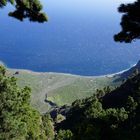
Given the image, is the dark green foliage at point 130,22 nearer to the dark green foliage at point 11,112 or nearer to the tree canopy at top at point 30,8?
the tree canopy at top at point 30,8

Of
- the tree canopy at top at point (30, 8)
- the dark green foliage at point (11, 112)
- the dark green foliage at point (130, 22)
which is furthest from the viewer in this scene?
the dark green foliage at point (11, 112)

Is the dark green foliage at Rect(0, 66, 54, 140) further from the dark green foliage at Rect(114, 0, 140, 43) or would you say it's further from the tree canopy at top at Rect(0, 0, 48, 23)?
the dark green foliage at Rect(114, 0, 140, 43)

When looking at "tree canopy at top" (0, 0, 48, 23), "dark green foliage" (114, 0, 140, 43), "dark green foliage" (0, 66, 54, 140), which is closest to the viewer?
"dark green foliage" (114, 0, 140, 43)

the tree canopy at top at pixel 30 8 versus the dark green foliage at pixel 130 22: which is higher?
the tree canopy at top at pixel 30 8

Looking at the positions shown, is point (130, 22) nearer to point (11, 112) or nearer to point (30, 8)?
point (30, 8)

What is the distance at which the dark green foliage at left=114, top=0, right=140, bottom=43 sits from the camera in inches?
437

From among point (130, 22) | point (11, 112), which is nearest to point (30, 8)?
point (130, 22)

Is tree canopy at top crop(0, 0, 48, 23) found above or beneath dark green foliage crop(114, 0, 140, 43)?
above

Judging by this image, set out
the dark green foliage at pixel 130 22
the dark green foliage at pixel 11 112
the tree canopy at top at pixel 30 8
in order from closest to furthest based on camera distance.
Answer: the dark green foliage at pixel 130 22 < the tree canopy at top at pixel 30 8 < the dark green foliage at pixel 11 112

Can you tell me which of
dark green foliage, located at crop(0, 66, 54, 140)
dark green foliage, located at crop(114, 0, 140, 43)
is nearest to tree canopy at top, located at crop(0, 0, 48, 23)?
dark green foliage, located at crop(114, 0, 140, 43)

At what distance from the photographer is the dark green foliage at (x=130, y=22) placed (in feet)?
36.4

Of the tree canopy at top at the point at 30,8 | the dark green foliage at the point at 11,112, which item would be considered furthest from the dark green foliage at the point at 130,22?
the dark green foliage at the point at 11,112

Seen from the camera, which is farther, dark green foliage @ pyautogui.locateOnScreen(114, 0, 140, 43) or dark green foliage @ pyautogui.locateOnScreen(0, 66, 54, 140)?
dark green foliage @ pyautogui.locateOnScreen(0, 66, 54, 140)

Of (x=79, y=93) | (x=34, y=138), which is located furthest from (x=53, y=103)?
(x=34, y=138)
